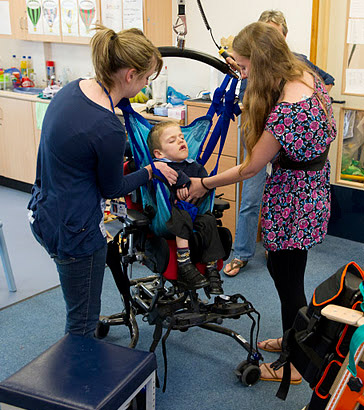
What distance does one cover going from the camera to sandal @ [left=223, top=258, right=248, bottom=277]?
326cm

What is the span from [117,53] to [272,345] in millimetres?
1503

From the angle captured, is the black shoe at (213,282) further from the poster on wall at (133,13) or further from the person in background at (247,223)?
the poster on wall at (133,13)

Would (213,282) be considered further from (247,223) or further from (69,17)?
(69,17)

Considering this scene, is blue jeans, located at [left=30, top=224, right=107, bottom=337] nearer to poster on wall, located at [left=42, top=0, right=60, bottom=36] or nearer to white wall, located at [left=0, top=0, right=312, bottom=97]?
white wall, located at [left=0, top=0, right=312, bottom=97]

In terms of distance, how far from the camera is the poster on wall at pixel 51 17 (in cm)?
443

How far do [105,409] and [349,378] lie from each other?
2.34 ft

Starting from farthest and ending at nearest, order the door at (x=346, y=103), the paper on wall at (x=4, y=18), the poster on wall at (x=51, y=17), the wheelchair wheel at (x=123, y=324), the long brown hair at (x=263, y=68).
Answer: the paper on wall at (x=4, y=18)
the poster on wall at (x=51, y=17)
the door at (x=346, y=103)
the wheelchair wheel at (x=123, y=324)
the long brown hair at (x=263, y=68)

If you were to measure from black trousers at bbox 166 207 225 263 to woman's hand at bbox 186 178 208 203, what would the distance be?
8 centimetres

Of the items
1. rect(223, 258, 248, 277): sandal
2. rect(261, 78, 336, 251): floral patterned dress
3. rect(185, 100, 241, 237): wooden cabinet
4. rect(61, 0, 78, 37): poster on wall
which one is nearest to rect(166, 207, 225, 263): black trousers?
rect(261, 78, 336, 251): floral patterned dress

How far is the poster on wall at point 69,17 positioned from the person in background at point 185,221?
2419 mm

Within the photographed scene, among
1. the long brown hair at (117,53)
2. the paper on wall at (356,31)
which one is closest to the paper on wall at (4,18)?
the paper on wall at (356,31)

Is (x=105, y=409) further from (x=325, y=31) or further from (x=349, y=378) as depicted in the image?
(x=325, y=31)

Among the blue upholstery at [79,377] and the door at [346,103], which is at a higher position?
the door at [346,103]

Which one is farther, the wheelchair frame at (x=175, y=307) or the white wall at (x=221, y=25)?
the white wall at (x=221, y=25)
